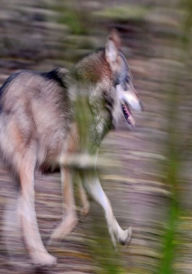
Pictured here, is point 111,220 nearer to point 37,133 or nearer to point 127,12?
point 37,133

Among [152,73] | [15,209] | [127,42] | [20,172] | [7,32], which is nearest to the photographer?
[20,172]

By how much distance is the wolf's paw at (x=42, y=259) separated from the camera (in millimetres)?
5922

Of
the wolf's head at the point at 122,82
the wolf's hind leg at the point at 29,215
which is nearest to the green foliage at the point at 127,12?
the wolf's hind leg at the point at 29,215

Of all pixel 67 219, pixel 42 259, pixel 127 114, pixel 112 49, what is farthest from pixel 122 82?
pixel 42 259

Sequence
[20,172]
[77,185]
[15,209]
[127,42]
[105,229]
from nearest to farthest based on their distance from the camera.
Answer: [105,229], [77,185], [20,172], [15,209], [127,42]

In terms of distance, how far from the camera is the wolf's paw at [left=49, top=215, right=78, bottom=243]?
20.6 ft

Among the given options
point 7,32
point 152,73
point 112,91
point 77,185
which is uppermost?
point 77,185

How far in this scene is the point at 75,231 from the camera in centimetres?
674

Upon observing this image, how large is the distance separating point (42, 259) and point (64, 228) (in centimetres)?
47

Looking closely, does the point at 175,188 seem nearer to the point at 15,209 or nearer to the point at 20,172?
the point at 20,172

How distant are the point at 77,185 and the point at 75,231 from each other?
3.16 metres

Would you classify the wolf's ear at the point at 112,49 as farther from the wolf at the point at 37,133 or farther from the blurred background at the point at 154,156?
the blurred background at the point at 154,156

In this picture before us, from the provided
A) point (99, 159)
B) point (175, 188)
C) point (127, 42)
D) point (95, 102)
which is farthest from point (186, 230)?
point (175, 188)

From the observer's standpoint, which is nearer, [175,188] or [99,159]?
[175,188]
